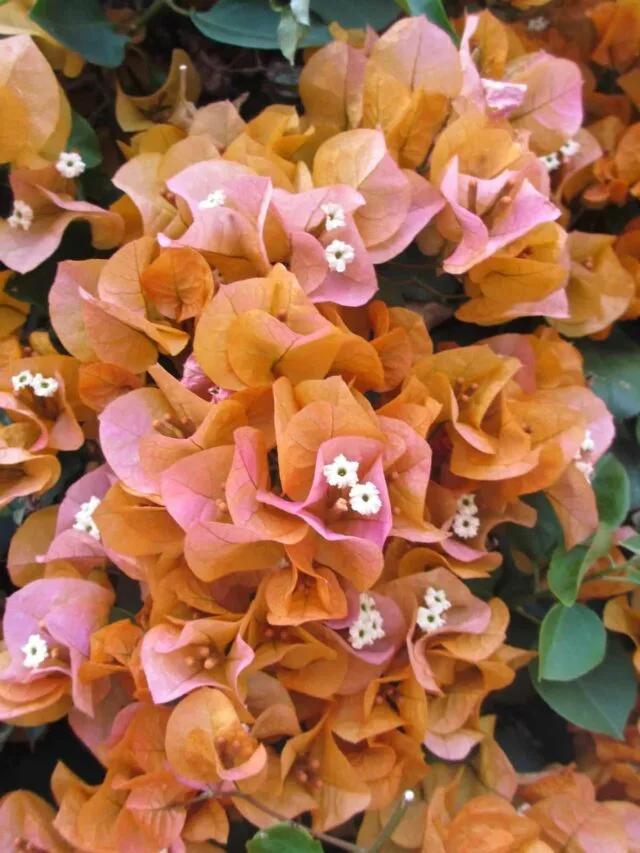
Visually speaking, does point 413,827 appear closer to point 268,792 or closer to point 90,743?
point 268,792

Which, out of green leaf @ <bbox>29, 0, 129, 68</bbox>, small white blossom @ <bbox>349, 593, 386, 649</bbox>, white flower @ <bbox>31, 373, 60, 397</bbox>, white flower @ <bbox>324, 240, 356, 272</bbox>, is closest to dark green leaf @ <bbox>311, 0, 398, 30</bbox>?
green leaf @ <bbox>29, 0, 129, 68</bbox>

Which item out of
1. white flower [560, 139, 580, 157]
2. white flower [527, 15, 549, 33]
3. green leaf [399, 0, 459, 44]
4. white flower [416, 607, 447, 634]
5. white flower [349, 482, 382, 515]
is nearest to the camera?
white flower [349, 482, 382, 515]

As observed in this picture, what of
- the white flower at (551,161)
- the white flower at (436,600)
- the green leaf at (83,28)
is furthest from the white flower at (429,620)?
the green leaf at (83,28)

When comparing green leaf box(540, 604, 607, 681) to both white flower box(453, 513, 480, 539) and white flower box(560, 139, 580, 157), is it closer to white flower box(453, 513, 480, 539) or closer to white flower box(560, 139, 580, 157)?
white flower box(453, 513, 480, 539)

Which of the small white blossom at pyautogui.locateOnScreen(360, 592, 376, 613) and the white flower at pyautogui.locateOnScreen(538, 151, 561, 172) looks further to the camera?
the white flower at pyautogui.locateOnScreen(538, 151, 561, 172)

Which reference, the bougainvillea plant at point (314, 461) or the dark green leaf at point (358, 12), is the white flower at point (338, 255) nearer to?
the bougainvillea plant at point (314, 461)

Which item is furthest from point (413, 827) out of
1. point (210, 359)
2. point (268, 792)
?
point (210, 359)

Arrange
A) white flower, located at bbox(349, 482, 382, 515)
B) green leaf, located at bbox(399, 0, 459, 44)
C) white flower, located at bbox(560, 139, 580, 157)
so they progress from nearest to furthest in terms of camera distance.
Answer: white flower, located at bbox(349, 482, 382, 515), green leaf, located at bbox(399, 0, 459, 44), white flower, located at bbox(560, 139, 580, 157)
